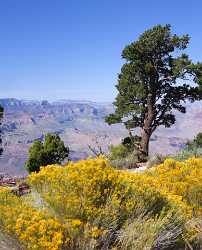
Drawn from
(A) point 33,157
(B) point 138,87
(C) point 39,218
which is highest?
(B) point 138,87

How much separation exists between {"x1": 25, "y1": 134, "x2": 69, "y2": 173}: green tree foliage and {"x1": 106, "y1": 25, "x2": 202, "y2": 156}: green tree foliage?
1011cm

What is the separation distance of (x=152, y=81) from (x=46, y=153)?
14.2 meters

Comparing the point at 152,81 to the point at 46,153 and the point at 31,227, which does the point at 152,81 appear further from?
the point at 31,227

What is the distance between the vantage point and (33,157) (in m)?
47.3

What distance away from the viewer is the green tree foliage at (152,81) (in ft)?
134

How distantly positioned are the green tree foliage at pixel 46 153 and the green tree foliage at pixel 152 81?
33.2 feet

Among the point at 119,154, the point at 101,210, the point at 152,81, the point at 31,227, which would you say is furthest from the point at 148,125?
the point at 31,227

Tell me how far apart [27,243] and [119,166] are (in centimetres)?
2100

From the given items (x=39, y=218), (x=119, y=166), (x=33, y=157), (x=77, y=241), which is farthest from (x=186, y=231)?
(x=33, y=157)

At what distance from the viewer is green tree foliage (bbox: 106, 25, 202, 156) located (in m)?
40.8

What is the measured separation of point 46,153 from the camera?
49406 millimetres

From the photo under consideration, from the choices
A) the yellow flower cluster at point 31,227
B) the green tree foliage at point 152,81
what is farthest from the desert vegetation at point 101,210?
the green tree foliage at point 152,81

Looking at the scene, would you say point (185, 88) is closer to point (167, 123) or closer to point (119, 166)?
point (167, 123)

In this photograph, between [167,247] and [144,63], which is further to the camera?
[144,63]
